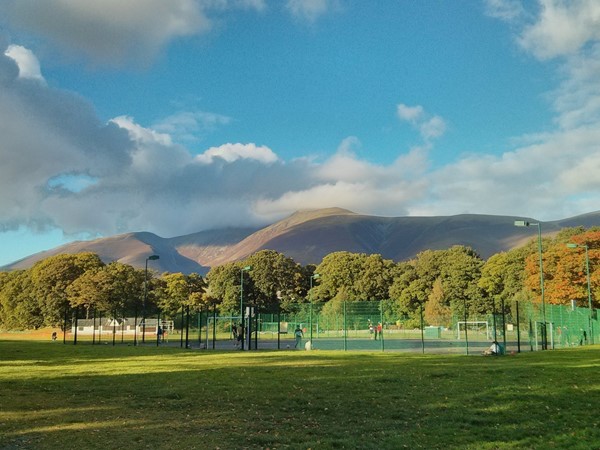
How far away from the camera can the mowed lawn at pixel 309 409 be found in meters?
8.85

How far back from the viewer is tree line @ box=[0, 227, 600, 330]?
210 ft

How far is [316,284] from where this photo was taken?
397 ft

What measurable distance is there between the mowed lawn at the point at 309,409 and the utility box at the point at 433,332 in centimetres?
3725

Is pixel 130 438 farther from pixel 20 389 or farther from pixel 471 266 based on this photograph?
pixel 471 266

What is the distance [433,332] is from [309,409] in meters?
48.3

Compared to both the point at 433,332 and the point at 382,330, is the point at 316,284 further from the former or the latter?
the point at 382,330

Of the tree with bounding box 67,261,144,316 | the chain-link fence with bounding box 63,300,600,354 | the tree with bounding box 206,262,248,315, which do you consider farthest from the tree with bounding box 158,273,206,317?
the chain-link fence with bounding box 63,300,600,354

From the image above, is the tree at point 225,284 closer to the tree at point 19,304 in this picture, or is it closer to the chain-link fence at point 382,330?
the tree at point 19,304

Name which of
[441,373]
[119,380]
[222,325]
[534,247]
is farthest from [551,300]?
[119,380]

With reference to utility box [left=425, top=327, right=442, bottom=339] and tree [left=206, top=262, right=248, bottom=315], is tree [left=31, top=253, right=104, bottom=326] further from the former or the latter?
utility box [left=425, top=327, right=442, bottom=339]

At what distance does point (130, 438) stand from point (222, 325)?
5855 cm

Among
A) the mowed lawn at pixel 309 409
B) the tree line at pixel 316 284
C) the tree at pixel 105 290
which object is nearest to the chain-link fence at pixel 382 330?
the tree at pixel 105 290

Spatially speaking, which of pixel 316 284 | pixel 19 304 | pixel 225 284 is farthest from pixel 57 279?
pixel 316 284

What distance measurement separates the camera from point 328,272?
113125 mm
